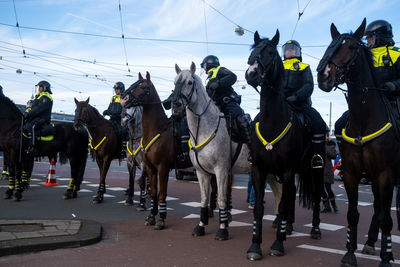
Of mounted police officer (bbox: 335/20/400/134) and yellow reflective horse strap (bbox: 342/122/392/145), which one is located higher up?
mounted police officer (bbox: 335/20/400/134)

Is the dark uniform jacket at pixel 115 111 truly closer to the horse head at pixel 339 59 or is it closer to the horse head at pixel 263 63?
the horse head at pixel 263 63

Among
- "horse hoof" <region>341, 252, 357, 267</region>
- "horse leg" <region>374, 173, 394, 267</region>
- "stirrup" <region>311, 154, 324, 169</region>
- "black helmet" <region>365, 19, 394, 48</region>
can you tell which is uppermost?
"black helmet" <region>365, 19, 394, 48</region>

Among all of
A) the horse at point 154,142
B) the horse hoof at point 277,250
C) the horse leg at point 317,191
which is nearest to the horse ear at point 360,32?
the horse leg at point 317,191

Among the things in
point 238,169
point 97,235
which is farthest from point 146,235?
point 238,169

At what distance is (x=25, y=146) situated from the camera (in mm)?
10672

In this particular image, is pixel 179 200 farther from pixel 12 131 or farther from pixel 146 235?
pixel 12 131

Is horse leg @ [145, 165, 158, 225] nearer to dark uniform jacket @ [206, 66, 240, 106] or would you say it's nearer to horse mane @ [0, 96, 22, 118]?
dark uniform jacket @ [206, 66, 240, 106]

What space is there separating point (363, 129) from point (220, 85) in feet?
9.99

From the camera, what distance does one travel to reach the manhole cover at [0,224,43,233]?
6.01 meters

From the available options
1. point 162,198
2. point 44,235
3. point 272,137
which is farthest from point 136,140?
point 272,137

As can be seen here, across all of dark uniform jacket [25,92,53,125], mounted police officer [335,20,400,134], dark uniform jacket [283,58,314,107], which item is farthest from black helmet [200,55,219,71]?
dark uniform jacket [25,92,53,125]

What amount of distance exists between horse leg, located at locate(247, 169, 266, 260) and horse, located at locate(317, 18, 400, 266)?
1.11m

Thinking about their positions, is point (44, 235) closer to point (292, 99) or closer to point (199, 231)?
A: point (199, 231)

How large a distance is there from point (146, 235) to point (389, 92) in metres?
4.46
